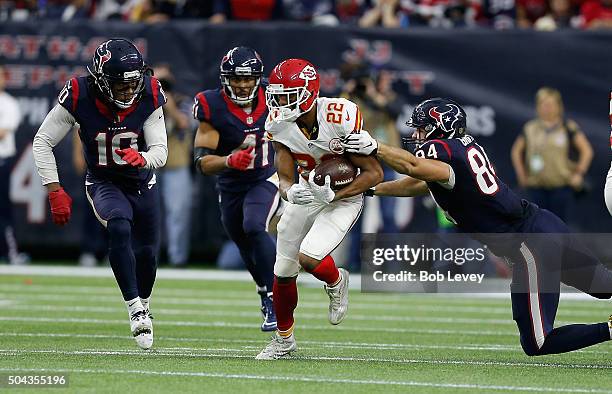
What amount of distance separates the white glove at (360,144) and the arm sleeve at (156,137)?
1.26 metres

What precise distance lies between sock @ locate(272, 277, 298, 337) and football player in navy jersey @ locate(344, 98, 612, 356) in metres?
0.82

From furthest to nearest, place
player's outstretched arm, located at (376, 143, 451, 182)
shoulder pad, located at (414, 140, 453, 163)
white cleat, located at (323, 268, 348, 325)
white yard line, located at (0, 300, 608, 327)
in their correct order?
white yard line, located at (0, 300, 608, 327), white cleat, located at (323, 268, 348, 325), shoulder pad, located at (414, 140, 453, 163), player's outstretched arm, located at (376, 143, 451, 182)

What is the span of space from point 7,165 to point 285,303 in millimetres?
6989

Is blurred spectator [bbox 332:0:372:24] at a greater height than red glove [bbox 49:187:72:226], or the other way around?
blurred spectator [bbox 332:0:372:24]

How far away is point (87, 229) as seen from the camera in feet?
42.2

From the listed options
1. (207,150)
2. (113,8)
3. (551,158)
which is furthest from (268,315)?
(113,8)

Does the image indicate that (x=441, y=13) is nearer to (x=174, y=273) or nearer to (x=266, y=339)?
(x=174, y=273)

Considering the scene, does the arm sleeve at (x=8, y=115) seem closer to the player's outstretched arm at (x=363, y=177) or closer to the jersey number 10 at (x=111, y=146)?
the jersey number 10 at (x=111, y=146)

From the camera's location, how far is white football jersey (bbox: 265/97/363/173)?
6.45 meters

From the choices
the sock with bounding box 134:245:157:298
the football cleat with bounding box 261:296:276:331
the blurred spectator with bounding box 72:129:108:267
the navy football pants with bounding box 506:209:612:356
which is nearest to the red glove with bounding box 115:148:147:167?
the sock with bounding box 134:245:157:298

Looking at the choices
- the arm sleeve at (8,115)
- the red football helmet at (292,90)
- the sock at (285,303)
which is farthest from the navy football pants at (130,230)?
the arm sleeve at (8,115)

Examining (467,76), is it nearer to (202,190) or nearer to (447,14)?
(447,14)

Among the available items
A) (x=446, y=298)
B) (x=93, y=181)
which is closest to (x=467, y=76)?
(x=446, y=298)

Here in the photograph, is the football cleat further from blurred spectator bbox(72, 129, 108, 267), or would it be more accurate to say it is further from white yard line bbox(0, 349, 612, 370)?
blurred spectator bbox(72, 129, 108, 267)
